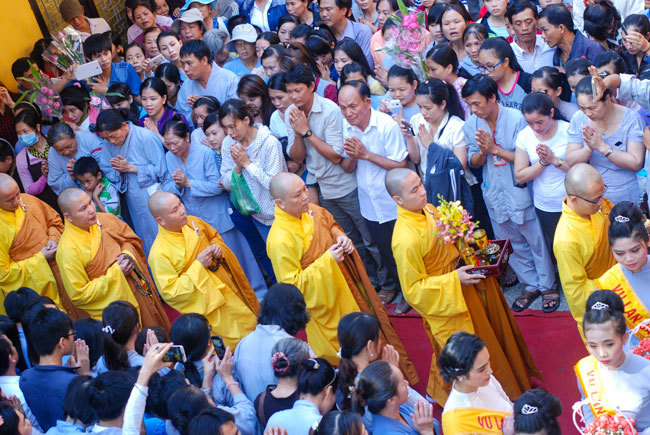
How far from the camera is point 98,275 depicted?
6.49 metres

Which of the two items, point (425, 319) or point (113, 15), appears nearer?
point (425, 319)

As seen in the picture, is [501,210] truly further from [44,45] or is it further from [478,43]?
[44,45]

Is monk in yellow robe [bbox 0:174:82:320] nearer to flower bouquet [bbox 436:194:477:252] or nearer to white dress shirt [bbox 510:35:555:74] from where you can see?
flower bouquet [bbox 436:194:477:252]

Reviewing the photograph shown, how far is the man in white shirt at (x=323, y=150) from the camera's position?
6.86 metres

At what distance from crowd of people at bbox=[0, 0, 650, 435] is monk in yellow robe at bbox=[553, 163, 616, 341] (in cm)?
1

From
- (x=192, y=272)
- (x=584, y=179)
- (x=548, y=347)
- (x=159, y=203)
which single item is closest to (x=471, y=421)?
(x=584, y=179)

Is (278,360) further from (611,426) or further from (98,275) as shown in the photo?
(98,275)

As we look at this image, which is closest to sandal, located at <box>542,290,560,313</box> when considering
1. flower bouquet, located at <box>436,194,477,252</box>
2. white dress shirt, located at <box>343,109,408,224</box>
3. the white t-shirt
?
the white t-shirt

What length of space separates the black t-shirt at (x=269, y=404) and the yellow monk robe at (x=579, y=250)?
197 centimetres

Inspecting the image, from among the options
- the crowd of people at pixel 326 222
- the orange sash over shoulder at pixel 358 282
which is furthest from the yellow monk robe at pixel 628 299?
the orange sash over shoulder at pixel 358 282

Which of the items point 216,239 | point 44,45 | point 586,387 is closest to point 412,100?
point 216,239

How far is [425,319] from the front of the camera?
220 inches

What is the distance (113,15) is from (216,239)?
19.4 ft

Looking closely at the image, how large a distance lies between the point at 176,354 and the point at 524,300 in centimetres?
327
